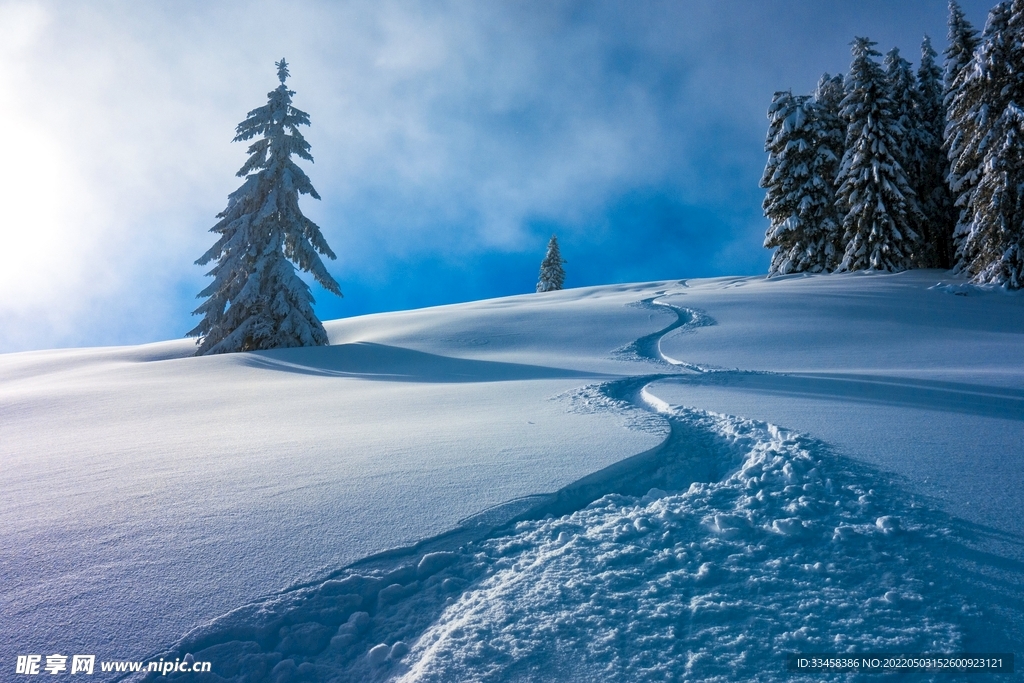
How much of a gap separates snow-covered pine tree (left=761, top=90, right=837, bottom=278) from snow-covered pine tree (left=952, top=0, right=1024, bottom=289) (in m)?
6.19

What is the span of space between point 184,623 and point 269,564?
43 cm

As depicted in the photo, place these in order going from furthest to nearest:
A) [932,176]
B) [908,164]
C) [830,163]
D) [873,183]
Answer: [932,176] → [830,163] → [908,164] → [873,183]

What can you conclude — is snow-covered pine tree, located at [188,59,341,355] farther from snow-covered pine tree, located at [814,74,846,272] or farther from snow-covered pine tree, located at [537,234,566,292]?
snow-covered pine tree, located at [537,234,566,292]

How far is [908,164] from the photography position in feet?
80.6

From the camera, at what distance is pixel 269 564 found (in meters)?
2.50

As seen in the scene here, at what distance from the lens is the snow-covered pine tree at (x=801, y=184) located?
964 inches

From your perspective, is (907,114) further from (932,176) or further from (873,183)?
(873,183)

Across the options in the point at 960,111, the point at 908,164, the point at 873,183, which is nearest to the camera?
the point at 960,111

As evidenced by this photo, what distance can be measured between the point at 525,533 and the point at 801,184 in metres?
27.9

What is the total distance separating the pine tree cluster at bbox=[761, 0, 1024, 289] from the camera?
1645 cm

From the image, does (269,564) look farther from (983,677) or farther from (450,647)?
(983,677)

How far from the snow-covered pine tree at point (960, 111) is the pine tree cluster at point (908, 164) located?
5 cm

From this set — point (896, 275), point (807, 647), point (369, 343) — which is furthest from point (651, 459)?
point (896, 275)

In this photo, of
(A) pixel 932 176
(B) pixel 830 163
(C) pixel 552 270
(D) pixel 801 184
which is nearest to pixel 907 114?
(A) pixel 932 176
